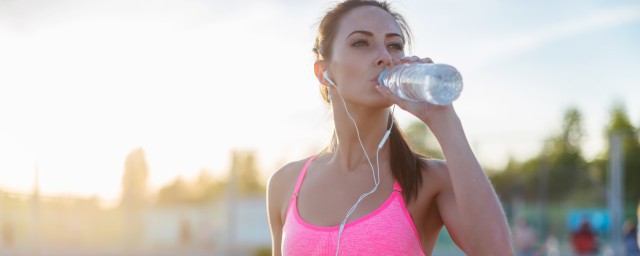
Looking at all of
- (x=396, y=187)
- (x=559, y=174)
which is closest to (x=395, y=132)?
(x=396, y=187)

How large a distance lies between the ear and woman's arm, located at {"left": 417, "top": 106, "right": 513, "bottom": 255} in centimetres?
60

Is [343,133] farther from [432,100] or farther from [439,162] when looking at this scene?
[432,100]

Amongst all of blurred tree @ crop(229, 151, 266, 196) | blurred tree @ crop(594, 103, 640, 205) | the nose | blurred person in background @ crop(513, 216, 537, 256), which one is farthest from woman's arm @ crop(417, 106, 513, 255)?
blurred tree @ crop(229, 151, 266, 196)

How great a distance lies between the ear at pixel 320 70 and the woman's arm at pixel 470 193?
0.60m

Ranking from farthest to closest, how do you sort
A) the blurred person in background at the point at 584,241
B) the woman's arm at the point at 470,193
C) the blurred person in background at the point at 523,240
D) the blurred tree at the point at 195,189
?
the blurred tree at the point at 195,189, the blurred person in background at the point at 584,241, the blurred person in background at the point at 523,240, the woman's arm at the point at 470,193

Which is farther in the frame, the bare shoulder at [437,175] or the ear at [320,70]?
the ear at [320,70]

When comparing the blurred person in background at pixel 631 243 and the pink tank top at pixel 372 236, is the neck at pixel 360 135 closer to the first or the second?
the pink tank top at pixel 372 236

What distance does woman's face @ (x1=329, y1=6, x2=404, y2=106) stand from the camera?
2105 millimetres

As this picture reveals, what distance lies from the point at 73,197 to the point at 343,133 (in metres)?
15.4

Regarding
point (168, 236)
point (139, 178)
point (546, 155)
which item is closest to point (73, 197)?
point (139, 178)

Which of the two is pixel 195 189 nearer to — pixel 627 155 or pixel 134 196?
pixel 134 196

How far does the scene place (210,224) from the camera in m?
27.7

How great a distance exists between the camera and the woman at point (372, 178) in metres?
1.86

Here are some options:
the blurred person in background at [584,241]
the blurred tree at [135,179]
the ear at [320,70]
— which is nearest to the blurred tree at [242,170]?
the blurred tree at [135,179]
